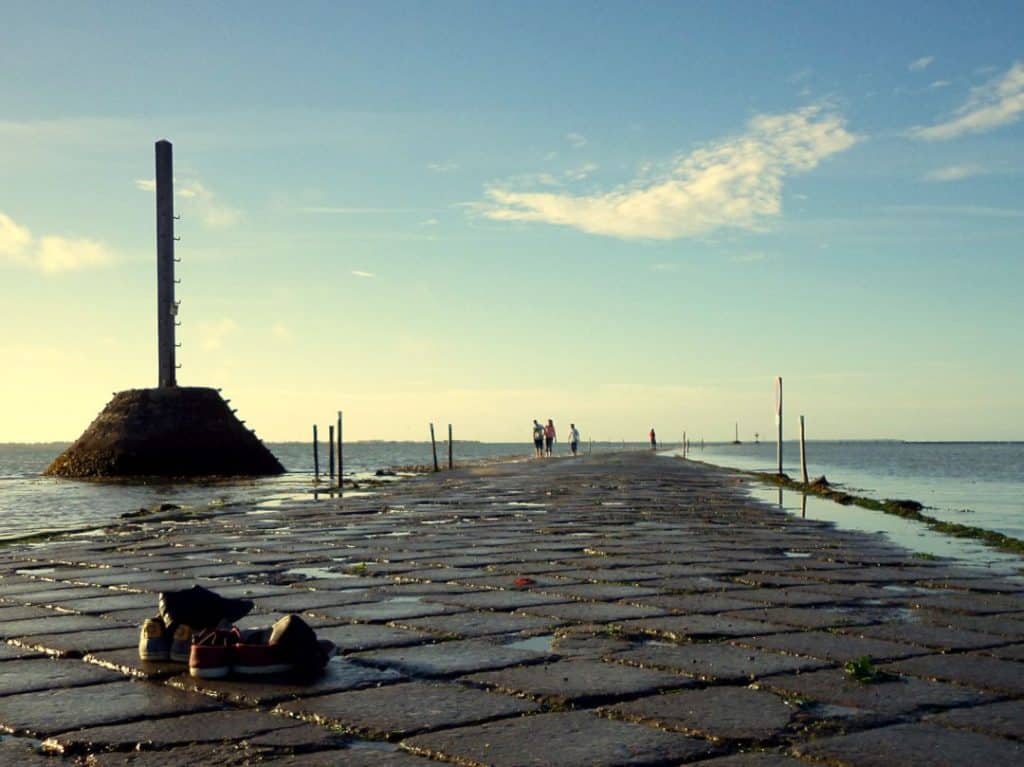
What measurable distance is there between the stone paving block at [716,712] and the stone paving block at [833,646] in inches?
33.3

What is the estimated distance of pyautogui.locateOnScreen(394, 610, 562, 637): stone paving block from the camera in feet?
17.4

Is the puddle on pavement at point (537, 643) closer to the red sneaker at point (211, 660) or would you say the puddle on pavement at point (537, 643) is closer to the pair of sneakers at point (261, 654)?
the pair of sneakers at point (261, 654)

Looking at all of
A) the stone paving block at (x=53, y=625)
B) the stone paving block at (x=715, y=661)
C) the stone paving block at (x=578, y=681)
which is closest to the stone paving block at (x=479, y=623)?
the stone paving block at (x=715, y=661)

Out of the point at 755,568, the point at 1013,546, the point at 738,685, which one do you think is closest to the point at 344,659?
the point at 738,685

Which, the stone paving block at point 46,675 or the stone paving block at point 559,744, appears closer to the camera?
the stone paving block at point 559,744

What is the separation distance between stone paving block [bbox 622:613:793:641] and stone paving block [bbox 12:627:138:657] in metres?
2.45

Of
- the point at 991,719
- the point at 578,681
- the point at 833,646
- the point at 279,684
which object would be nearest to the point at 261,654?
the point at 279,684

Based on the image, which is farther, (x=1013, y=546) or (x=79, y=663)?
(x=1013, y=546)

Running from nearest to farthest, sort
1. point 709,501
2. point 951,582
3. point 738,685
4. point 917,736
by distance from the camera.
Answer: point 917,736 < point 738,685 < point 951,582 < point 709,501

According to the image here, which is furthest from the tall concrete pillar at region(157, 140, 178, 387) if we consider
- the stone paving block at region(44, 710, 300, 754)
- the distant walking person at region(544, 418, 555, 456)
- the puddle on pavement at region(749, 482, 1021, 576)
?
the stone paving block at region(44, 710, 300, 754)

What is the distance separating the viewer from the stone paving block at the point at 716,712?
3.48m

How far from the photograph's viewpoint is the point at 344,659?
462cm

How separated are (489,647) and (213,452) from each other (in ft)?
129

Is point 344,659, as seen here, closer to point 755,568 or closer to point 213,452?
point 755,568
